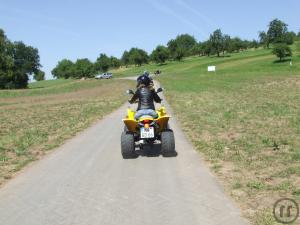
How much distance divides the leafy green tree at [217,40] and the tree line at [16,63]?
5806 cm

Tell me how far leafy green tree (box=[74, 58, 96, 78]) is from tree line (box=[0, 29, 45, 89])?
24.5m

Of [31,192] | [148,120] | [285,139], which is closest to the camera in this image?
[31,192]

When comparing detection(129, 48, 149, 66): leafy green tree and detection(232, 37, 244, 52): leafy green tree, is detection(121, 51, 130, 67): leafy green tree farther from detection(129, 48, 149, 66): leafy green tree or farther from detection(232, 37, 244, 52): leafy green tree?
detection(232, 37, 244, 52): leafy green tree

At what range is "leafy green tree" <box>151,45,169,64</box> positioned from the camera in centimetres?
14712

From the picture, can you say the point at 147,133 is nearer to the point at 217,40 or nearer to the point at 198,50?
the point at 217,40

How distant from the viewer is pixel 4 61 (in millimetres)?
96938

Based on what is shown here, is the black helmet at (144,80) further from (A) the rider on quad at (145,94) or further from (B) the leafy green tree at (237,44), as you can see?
(B) the leafy green tree at (237,44)

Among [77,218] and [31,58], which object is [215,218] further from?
[31,58]

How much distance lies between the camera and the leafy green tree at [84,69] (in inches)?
5595

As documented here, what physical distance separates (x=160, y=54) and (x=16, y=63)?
5367cm

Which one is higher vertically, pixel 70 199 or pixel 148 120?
pixel 148 120

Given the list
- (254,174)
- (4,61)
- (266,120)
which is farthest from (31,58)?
(254,174)

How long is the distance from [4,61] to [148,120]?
93.0 metres

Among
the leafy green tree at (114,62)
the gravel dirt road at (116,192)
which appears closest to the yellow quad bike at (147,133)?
the gravel dirt road at (116,192)
